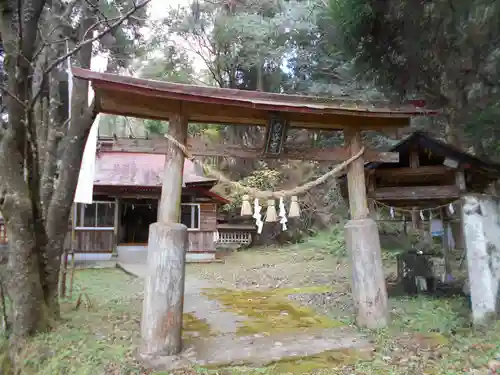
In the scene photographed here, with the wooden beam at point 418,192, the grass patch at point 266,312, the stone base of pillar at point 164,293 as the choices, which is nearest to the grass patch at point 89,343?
the stone base of pillar at point 164,293

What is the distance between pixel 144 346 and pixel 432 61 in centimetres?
828

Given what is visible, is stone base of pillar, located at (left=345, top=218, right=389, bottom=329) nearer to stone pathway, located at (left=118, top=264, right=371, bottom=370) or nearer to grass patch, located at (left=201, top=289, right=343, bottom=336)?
stone pathway, located at (left=118, top=264, right=371, bottom=370)

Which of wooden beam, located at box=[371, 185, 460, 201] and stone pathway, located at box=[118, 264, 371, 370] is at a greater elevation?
wooden beam, located at box=[371, 185, 460, 201]

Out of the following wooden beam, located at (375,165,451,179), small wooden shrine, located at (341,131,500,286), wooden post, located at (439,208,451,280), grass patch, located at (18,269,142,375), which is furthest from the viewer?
wooden post, located at (439,208,451,280)

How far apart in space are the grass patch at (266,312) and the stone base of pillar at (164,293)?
1.55 metres

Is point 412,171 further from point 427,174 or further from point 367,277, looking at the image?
point 367,277

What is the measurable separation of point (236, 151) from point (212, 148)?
0.43 meters

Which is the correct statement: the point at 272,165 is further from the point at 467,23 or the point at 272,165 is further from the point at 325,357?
the point at 325,357

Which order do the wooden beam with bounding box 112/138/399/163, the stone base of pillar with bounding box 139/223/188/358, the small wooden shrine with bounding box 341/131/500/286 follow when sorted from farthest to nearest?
the small wooden shrine with bounding box 341/131/500/286, the wooden beam with bounding box 112/138/399/163, the stone base of pillar with bounding box 139/223/188/358

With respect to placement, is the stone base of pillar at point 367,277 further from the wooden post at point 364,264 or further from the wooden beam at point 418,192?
the wooden beam at point 418,192


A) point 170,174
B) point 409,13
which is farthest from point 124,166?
point 409,13

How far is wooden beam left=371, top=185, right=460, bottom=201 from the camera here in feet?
25.1

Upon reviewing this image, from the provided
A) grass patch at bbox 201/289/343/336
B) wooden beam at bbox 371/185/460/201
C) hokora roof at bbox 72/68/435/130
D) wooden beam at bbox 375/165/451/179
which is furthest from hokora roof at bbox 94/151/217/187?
hokora roof at bbox 72/68/435/130

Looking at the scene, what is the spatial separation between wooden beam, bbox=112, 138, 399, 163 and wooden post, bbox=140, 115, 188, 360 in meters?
0.65
